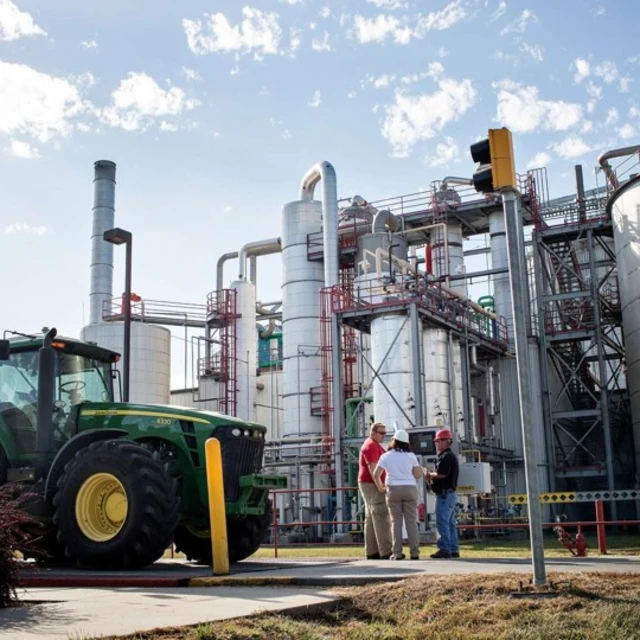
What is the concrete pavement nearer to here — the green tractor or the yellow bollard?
the yellow bollard

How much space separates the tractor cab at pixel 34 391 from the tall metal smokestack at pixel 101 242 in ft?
87.7

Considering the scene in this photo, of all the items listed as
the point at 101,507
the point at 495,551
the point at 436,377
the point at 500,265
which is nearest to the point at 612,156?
the point at 500,265

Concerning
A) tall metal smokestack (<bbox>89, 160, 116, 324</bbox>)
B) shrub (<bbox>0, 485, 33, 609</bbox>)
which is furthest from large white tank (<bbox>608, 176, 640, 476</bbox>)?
shrub (<bbox>0, 485, 33, 609</bbox>)

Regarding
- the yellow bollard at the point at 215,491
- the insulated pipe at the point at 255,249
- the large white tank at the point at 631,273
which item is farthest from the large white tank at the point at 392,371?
the yellow bollard at the point at 215,491

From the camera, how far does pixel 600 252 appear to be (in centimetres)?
3362

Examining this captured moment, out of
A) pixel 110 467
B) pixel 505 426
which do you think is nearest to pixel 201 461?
pixel 110 467

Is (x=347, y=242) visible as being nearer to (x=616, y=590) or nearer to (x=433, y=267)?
(x=433, y=267)

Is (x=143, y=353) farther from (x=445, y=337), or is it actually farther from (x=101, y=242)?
(x=445, y=337)

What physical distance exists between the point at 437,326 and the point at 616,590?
20.6 m

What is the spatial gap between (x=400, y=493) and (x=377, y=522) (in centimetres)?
70

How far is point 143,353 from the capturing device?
36.5 m

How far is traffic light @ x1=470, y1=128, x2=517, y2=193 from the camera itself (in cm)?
732

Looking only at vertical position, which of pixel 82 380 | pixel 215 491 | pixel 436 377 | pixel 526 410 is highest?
pixel 436 377

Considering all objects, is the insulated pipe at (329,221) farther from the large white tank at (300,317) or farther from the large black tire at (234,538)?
the large black tire at (234,538)
